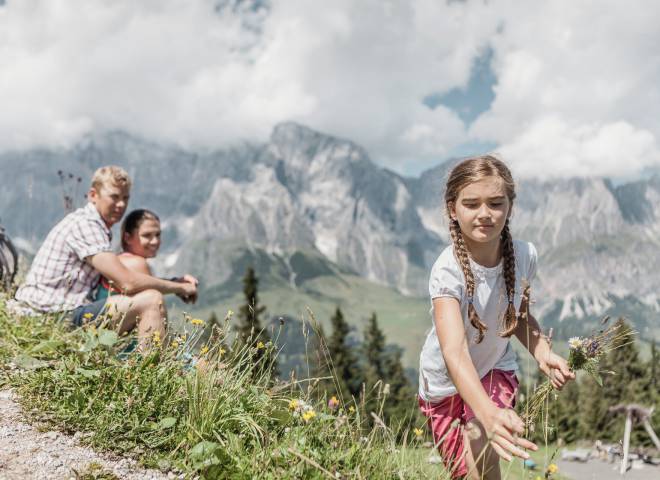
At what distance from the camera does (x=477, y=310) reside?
14.7 ft

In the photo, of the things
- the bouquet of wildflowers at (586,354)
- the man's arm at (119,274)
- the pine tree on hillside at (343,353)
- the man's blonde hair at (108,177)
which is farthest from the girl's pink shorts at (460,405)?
the pine tree on hillside at (343,353)

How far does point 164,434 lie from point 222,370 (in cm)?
83

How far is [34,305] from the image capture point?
7137 mm

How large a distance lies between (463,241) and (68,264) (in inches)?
234

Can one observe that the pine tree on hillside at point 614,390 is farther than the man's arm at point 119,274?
Yes

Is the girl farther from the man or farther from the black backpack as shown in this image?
the black backpack

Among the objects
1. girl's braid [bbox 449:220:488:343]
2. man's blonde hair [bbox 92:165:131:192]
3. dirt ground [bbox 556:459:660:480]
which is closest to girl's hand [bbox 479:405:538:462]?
girl's braid [bbox 449:220:488:343]

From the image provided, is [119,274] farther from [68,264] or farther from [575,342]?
[575,342]

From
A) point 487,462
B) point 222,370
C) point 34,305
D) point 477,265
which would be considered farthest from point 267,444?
point 34,305

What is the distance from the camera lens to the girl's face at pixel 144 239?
27.0 ft

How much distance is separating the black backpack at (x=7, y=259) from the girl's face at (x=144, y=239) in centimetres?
226

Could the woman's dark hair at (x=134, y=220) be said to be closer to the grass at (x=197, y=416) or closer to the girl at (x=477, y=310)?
the grass at (x=197, y=416)

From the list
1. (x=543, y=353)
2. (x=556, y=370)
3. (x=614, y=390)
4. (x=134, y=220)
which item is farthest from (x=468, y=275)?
(x=614, y=390)

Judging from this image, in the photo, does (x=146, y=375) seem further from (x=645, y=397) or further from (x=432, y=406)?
(x=645, y=397)
